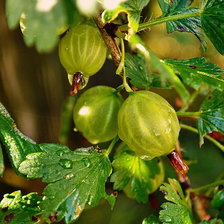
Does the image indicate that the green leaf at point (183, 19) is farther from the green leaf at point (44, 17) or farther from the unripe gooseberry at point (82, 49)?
the green leaf at point (44, 17)

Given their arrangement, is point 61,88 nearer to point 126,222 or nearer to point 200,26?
point 126,222

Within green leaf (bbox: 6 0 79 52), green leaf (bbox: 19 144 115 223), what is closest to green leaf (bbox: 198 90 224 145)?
green leaf (bbox: 19 144 115 223)

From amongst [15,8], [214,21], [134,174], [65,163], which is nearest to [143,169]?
[134,174]

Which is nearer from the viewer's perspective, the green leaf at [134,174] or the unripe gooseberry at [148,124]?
the unripe gooseberry at [148,124]

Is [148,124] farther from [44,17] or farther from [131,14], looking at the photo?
[44,17]

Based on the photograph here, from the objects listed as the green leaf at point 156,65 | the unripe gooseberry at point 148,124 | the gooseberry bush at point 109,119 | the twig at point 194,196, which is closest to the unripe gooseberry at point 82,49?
the gooseberry bush at point 109,119

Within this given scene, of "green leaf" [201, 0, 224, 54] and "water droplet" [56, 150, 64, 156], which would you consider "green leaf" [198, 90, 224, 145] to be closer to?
"green leaf" [201, 0, 224, 54]
